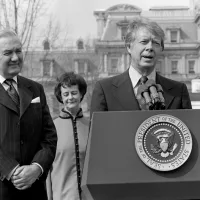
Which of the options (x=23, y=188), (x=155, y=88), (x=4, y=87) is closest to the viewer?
(x=155, y=88)

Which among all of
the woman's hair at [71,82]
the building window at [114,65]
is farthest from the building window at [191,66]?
the woman's hair at [71,82]

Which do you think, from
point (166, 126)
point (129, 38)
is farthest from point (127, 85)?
point (166, 126)

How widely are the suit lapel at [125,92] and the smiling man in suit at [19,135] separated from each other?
0.60m

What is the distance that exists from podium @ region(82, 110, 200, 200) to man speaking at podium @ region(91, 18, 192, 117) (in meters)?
0.46

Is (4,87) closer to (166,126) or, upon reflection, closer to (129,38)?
(129,38)

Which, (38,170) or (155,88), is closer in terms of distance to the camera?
(155,88)

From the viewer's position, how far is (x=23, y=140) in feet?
8.96

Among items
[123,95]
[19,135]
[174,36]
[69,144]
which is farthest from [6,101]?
[174,36]

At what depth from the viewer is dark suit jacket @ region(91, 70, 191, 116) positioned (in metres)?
2.45

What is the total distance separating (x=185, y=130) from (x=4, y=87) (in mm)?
1355

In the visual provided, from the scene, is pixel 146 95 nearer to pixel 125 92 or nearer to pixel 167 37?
A: pixel 125 92

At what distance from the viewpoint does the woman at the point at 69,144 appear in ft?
11.8

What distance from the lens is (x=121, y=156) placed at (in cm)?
185

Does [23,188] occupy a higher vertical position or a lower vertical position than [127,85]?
lower
